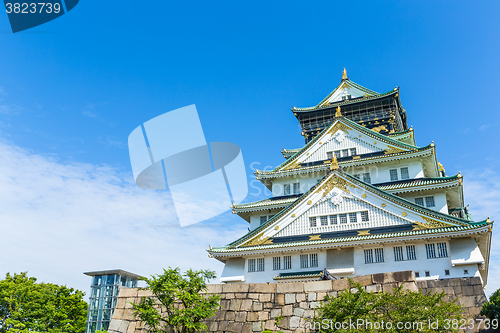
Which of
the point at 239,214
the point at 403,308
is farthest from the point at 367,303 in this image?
the point at 239,214

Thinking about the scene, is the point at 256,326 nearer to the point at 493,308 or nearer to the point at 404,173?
the point at 493,308

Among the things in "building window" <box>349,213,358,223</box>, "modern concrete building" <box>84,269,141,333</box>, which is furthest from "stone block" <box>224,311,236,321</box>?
"modern concrete building" <box>84,269,141,333</box>

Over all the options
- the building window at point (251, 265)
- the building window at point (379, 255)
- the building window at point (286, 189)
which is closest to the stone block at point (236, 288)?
the building window at point (251, 265)

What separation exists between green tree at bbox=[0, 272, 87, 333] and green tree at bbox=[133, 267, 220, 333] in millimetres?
19252

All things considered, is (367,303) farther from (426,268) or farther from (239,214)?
(239,214)

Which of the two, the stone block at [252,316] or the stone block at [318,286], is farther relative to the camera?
the stone block at [252,316]

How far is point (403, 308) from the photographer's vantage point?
11.2m

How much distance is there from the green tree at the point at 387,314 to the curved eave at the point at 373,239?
34.6 ft

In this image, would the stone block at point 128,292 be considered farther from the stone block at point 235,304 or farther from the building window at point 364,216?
the building window at point 364,216

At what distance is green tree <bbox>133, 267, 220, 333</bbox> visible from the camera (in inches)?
516

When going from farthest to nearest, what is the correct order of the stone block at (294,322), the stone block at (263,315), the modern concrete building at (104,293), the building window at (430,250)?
the modern concrete building at (104,293), the building window at (430,250), the stone block at (263,315), the stone block at (294,322)

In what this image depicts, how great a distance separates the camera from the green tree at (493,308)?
13.8 metres

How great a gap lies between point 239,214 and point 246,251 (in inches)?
312

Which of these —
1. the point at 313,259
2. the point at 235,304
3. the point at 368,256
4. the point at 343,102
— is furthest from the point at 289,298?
the point at 343,102
